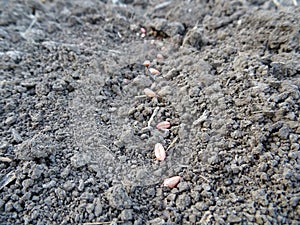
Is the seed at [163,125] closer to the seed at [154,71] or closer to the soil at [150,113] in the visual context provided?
the soil at [150,113]

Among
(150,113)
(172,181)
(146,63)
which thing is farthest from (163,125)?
(146,63)

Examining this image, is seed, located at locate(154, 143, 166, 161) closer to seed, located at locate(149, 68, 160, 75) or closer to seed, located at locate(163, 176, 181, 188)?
seed, located at locate(163, 176, 181, 188)

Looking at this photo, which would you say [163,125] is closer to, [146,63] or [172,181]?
[172,181]

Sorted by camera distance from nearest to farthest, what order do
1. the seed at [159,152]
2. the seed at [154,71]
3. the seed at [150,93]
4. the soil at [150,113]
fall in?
the soil at [150,113], the seed at [159,152], the seed at [150,93], the seed at [154,71]

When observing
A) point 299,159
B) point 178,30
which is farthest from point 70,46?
point 299,159

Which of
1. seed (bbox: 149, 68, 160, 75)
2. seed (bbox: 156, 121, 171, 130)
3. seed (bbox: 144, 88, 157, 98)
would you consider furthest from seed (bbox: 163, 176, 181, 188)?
seed (bbox: 149, 68, 160, 75)

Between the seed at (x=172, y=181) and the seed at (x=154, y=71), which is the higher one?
the seed at (x=154, y=71)

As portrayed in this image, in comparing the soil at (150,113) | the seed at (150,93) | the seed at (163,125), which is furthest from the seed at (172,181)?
the seed at (150,93)
